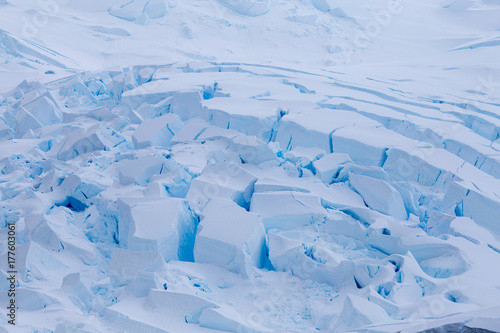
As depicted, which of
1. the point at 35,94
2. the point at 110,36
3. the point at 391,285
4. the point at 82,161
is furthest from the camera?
the point at 110,36

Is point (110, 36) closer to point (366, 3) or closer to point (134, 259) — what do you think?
point (366, 3)

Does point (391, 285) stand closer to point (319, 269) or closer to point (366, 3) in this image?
point (319, 269)

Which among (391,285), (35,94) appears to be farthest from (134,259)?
(35,94)

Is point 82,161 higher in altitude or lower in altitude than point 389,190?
lower

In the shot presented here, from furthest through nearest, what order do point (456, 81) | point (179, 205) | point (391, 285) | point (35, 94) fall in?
1. point (456, 81)
2. point (35, 94)
3. point (179, 205)
4. point (391, 285)

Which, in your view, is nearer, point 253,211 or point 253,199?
point 253,211

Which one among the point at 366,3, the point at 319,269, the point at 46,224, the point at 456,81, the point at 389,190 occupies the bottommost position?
the point at 46,224

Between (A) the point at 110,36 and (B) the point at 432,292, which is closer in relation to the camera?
(B) the point at 432,292

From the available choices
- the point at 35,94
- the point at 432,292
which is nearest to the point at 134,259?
the point at 432,292
